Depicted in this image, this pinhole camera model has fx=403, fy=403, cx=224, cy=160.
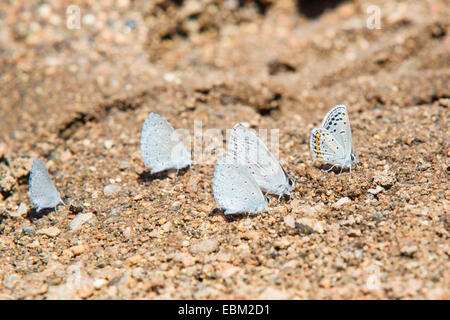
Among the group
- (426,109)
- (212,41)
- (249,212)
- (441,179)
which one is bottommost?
(249,212)

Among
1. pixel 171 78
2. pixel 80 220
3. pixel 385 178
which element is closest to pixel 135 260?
pixel 80 220

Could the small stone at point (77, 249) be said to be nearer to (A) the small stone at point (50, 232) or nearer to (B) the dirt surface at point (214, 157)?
(B) the dirt surface at point (214, 157)

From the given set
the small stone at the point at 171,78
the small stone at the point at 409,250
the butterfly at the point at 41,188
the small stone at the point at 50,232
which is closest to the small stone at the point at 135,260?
the small stone at the point at 50,232

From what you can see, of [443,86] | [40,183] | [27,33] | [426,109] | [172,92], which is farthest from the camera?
[27,33]

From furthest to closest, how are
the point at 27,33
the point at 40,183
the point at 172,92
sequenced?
the point at 27,33, the point at 172,92, the point at 40,183

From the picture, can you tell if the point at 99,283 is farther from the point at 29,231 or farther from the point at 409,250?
the point at 409,250

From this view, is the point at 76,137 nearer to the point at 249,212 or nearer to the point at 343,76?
the point at 249,212

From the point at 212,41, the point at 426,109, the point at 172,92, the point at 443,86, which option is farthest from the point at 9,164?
the point at 443,86

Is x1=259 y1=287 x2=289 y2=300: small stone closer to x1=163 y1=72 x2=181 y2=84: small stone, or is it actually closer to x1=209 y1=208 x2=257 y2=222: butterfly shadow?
x1=209 y1=208 x2=257 y2=222: butterfly shadow
